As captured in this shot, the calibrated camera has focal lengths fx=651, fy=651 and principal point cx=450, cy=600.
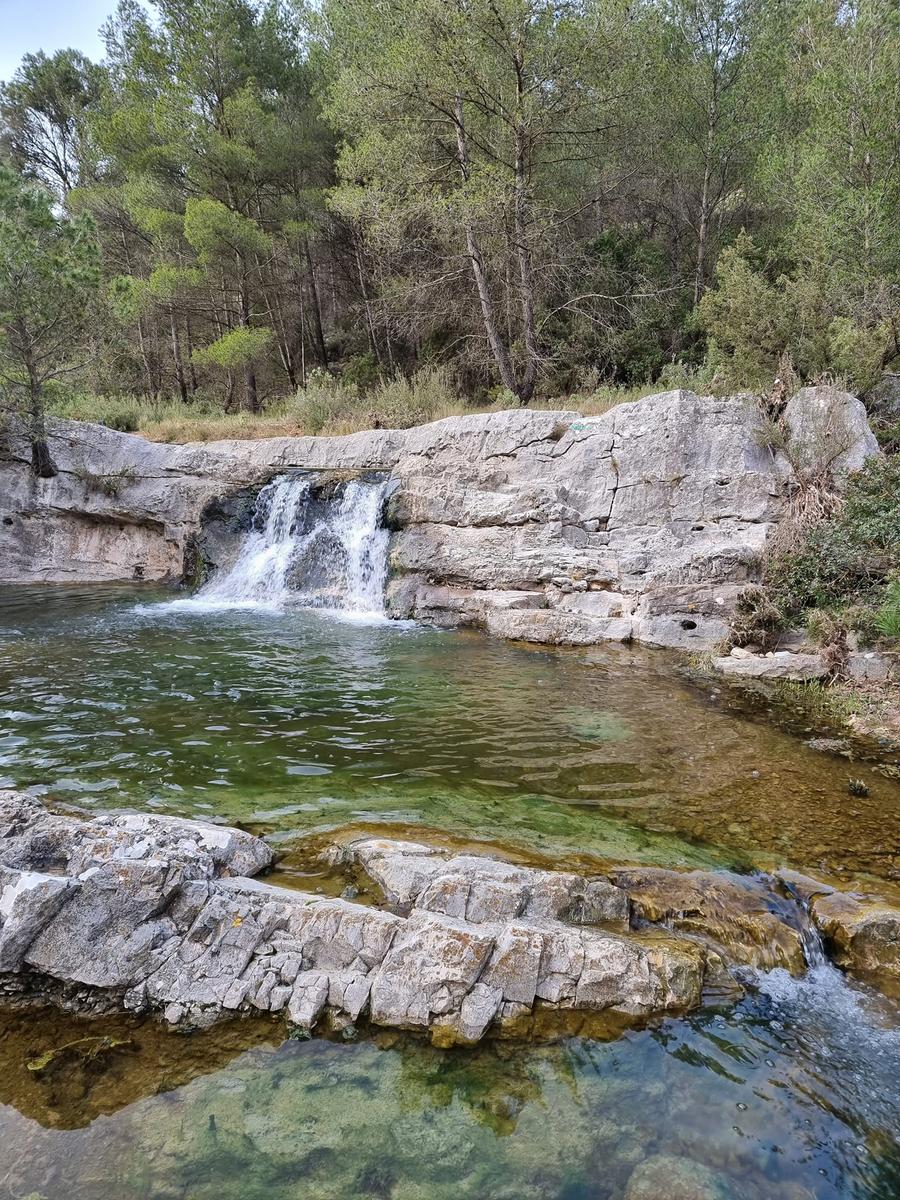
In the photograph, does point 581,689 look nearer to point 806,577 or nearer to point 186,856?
point 806,577

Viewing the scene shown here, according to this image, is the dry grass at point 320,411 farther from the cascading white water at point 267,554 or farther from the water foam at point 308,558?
the water foam at point 308,558

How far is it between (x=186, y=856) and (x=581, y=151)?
17.6 m

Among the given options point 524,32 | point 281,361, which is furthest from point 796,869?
point 281,361

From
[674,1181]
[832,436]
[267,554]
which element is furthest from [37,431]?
[674,1181]

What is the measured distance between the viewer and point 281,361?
2283 cm

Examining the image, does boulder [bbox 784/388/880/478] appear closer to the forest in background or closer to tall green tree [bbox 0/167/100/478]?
the forest in background

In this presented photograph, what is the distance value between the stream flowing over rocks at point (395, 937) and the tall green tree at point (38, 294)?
12.5 meters

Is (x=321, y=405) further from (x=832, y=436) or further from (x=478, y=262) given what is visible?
(x=832, y=436)

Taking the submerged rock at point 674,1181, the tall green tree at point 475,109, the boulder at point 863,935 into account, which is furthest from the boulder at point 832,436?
the submerged rock at point 674,1181

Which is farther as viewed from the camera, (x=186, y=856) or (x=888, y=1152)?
(x=186, y=856)

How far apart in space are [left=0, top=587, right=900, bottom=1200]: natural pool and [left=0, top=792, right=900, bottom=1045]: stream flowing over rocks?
0.14m

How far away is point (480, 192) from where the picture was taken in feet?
40.0

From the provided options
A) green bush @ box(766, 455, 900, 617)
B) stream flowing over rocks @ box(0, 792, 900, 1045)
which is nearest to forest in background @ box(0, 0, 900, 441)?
green bush @ box(766, 455, 900, 617)

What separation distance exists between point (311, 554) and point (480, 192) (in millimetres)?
7476
